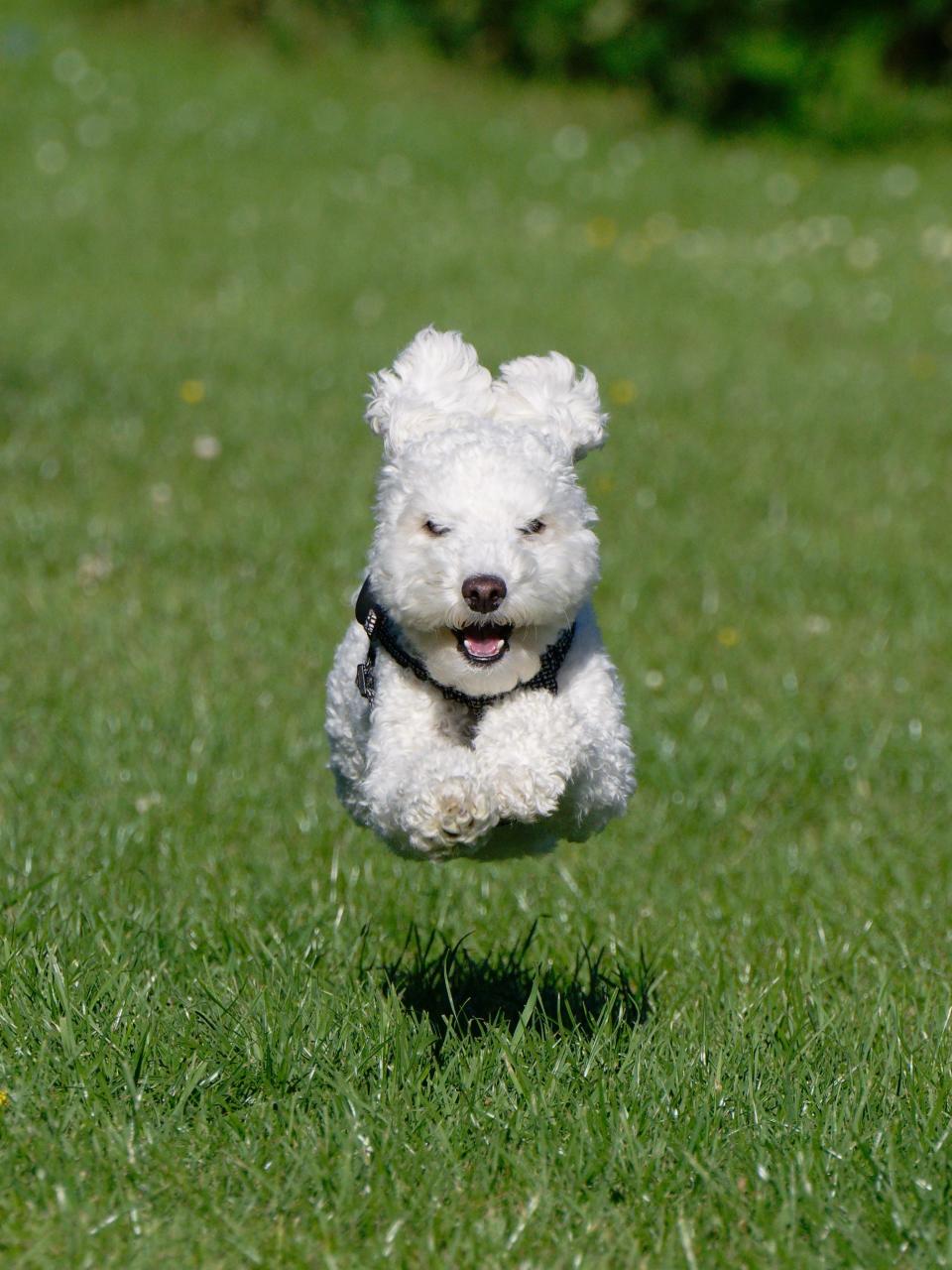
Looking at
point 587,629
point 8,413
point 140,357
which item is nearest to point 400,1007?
point 587,629

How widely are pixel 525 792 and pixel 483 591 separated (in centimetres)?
34

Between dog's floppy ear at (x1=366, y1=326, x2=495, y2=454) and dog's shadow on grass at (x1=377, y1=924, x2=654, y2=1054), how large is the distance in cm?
124

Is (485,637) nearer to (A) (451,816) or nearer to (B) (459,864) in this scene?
(A) (451,816)

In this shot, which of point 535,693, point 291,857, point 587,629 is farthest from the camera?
point 291,857

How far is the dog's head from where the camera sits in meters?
2.96

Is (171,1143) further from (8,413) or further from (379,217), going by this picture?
(379,217)

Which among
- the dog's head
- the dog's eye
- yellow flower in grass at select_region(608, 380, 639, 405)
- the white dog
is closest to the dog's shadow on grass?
the white dog

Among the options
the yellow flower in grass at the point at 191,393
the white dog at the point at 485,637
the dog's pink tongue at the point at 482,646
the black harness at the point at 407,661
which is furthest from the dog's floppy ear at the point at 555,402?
the yellow flower in grass at the point at 191,393

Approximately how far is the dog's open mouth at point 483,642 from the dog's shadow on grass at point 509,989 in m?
1.12

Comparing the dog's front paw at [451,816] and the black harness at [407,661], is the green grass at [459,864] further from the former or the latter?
the black harness at [407,661]

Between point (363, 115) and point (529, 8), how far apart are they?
8.96 feet

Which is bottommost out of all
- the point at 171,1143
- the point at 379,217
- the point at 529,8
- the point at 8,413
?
the point at 171,1143

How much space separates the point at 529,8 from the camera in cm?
2020

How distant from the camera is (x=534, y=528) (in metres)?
3.07
